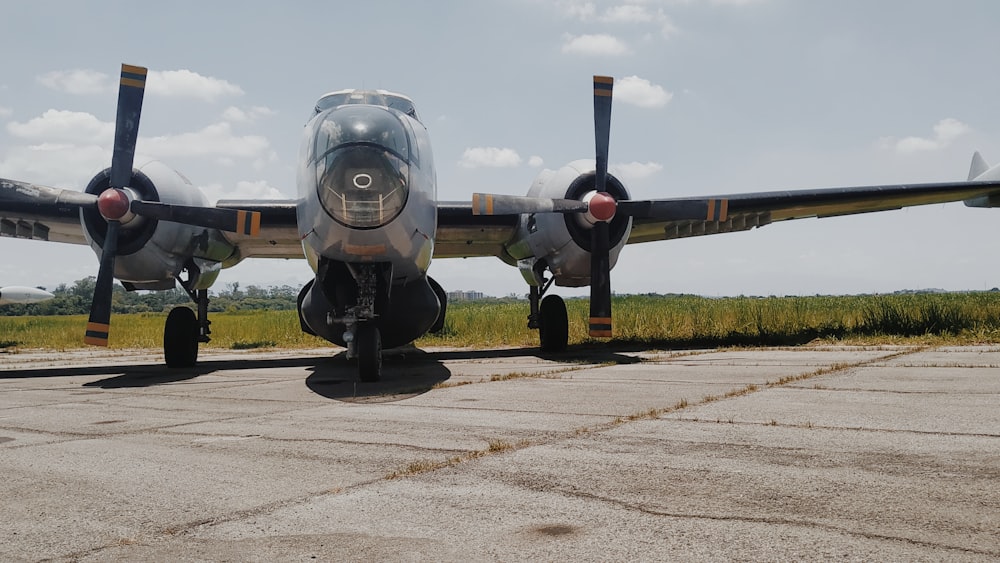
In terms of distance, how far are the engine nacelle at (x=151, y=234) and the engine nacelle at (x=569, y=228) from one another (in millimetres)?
6764

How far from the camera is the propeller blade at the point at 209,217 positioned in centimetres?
1257

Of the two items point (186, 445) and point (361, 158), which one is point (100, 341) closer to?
point (361, 158)

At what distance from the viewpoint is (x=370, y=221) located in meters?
9.84

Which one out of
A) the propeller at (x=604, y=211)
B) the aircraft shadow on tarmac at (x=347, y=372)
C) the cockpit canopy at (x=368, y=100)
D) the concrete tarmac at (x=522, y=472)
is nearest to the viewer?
the concrete tarmac at (x=522, y=472)

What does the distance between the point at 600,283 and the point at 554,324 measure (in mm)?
2103

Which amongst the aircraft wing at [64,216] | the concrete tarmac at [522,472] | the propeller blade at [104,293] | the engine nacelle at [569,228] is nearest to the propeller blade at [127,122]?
the aircraft wing at [64,216]

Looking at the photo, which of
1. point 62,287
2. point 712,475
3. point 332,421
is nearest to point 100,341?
point 332,421

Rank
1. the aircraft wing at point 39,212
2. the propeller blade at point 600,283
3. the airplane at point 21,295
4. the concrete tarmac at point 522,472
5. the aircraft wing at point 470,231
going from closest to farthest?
the concrete tarmac at point 522,472 → the aircraft wing at point 39,212 → the propeller blade at point 600,283 → the aircraft wing at point 470,231 → the airplane at point 21,295

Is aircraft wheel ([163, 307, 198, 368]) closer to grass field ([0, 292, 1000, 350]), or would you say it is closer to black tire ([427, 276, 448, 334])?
black tire ([427, 276, 448, 334])

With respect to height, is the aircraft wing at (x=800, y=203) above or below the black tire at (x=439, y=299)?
above

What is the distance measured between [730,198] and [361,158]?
8794 mm

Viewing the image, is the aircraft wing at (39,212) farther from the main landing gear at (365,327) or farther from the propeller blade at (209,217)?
the main landing gear at (365,327)

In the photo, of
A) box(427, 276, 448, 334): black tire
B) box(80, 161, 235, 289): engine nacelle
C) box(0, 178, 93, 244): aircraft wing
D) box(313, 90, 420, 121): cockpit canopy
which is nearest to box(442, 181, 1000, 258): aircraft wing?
box(427, 276, 448, 334): black tire

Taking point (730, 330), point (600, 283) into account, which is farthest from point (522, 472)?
point (730, 330)
